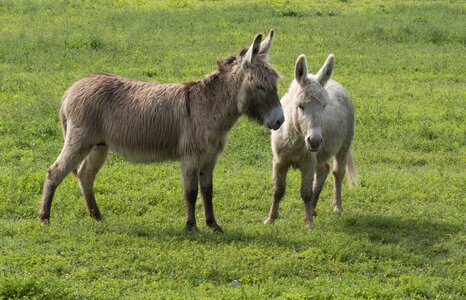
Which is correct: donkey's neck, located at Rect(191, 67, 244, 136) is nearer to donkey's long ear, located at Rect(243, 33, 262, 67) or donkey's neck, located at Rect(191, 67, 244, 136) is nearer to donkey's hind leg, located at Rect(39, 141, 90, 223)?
donkey's long ear, located at Rect(243, 33, 262, 67)

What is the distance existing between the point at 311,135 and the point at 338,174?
81.5 inches

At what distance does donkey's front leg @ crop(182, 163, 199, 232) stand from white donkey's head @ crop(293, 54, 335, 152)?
52.7 inches

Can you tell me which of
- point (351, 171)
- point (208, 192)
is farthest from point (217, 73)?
point (351, 171)

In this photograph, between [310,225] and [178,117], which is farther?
[310,225]

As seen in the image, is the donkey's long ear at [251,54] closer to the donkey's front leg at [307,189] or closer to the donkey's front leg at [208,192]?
the donkey's front leg at [208,192]

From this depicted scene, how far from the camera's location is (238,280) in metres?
8.09

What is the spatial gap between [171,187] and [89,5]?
571 inches

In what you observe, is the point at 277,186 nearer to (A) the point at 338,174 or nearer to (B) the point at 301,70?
(A) the point at 338,174

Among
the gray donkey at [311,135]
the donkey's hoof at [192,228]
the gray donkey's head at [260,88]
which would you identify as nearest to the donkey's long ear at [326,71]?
the gray donkey at [311,135]

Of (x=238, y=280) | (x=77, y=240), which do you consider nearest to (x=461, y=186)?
(x=238, y=280)

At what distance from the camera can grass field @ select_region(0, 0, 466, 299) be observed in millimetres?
8086

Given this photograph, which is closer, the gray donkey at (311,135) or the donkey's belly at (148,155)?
the gray donkey at (311,135)

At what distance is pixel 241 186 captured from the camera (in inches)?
451

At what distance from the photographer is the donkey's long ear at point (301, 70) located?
31.2 ft
